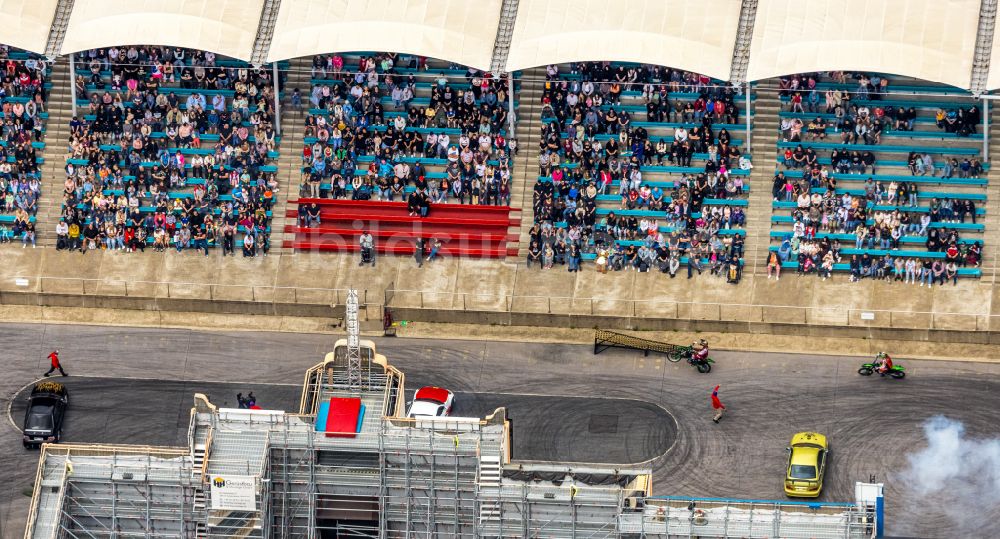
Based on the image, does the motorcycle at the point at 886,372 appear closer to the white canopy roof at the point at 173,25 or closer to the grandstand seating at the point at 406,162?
the grandstand seating at the point at 406,162

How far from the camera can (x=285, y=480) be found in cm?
9125

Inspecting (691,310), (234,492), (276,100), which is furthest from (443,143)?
(234,492)

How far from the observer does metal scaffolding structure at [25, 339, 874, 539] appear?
8856cm

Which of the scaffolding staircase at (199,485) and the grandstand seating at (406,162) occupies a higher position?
the grandstand seating at (406,162)

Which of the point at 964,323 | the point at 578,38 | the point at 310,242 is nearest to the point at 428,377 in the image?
the point at 310,242

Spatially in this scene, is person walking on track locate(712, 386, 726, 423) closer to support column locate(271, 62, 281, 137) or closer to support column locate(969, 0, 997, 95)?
support column locate(969, 0, 997, 95)

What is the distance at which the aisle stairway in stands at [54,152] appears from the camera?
353ft

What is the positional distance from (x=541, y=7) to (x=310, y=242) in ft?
47.5

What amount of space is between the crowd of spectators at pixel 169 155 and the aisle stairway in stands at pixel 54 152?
626 millimetres

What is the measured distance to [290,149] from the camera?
10794 centimetres

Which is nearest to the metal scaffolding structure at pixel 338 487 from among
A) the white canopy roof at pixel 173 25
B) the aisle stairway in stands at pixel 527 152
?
the aisle stairway in stands at pixel 527 152

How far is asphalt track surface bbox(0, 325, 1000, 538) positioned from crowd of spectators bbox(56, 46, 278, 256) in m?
4.94

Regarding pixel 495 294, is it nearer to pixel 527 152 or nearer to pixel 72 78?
pixel 527 152

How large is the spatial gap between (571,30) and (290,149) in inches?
551
